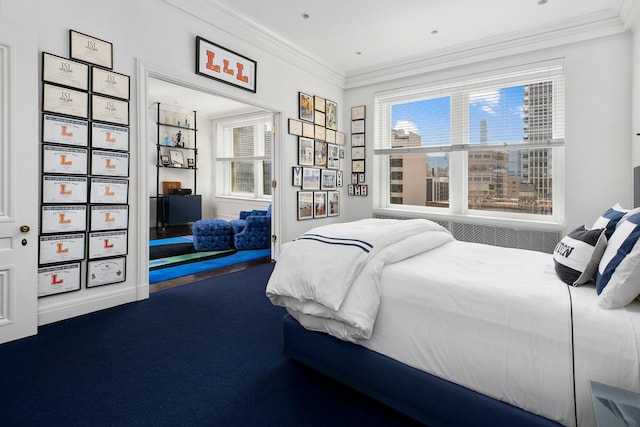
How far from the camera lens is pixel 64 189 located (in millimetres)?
2578

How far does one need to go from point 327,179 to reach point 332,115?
102 centimetres

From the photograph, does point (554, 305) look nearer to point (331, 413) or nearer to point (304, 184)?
point (331, 413)

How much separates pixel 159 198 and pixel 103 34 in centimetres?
521

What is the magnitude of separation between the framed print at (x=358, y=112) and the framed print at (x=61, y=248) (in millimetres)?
4087

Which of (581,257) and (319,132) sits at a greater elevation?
(319,132)

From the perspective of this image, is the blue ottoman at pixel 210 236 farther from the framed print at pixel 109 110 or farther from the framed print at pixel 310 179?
the framed print at pixel 109 110

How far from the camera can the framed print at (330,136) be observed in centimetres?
523

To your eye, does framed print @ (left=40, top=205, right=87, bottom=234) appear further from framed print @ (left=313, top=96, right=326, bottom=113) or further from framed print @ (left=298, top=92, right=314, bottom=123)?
framed print @ (left=313, top=96, right=326, bottom=113)

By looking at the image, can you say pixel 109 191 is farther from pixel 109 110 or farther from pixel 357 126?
pixel 357 126

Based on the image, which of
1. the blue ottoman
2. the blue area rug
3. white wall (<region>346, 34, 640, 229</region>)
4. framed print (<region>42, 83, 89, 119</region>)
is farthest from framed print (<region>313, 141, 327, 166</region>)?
framed print (<region>42, 83, 89, 119</region>)

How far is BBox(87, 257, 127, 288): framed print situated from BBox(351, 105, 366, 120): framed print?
3.89 m

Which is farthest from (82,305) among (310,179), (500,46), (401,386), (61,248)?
(500,46)

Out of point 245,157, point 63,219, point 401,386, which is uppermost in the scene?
point 245,157

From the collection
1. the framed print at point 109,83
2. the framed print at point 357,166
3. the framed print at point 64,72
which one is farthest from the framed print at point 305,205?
the framed print at point 64,72
